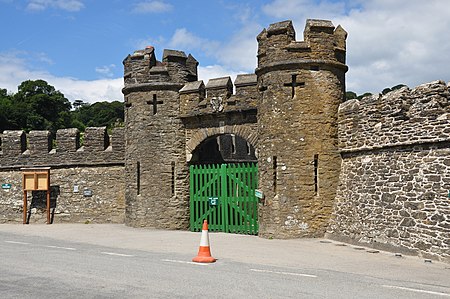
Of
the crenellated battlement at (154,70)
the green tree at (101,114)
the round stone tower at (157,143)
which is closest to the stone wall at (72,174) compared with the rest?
the round stone tower at (157,143)

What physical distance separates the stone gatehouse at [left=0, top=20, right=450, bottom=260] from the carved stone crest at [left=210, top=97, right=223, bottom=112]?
0.03m

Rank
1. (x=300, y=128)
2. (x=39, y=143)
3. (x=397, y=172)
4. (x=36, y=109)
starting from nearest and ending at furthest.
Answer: (x=397, y=172)
(x=300, y=128)
(x=39, y=143)
(x=36, y=109)

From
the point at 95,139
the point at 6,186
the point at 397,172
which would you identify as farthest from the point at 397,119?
the point at 6,186

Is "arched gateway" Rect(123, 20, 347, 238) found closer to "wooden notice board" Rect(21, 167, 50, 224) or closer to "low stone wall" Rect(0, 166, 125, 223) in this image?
"low stone wall" Rect(0, 166, 125, 223)

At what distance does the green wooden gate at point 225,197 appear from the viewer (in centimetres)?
1554

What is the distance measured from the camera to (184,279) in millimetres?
7914

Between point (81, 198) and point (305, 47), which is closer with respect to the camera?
point (305, 47)

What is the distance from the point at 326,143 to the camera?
45.2 feet

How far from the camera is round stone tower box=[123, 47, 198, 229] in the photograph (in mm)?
16766

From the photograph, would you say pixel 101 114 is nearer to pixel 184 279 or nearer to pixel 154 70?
pixel 154 70

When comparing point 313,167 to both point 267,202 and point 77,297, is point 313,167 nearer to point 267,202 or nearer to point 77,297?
point 267,202

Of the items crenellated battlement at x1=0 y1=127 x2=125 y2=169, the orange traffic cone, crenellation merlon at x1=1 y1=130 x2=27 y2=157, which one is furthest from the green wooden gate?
crenellation merlon at x1=1 y1=130 x2=27 y2=157

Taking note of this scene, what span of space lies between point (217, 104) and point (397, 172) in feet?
20.2

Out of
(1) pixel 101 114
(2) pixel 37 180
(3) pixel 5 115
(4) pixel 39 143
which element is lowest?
(2) pixel 37 180
